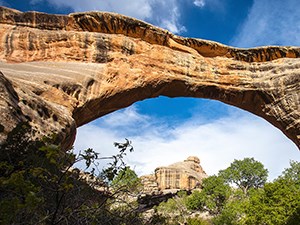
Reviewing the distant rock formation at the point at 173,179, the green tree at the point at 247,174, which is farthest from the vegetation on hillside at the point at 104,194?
the distant rock formation at the point at 173,179

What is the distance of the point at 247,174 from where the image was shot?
133 ft

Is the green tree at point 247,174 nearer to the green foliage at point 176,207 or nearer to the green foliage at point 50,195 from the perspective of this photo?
the green foliage at point 176,207

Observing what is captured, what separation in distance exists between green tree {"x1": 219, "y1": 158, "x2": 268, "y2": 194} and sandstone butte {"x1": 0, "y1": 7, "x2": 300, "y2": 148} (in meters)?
23.2

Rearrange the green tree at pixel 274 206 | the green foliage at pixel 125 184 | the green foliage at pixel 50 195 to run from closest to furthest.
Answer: the green foliage at pixel 50 195
the green foliage at pixel 125 184
the green tree at pixel 274 206

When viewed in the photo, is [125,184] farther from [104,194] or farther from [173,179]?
[173,179]

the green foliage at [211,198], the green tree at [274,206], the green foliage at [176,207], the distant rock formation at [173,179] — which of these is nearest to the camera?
the green tree at [274,206]

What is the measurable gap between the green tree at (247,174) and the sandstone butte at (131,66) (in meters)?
23.2

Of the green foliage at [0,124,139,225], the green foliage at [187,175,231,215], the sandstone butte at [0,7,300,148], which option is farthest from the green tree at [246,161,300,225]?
the green foliage at [0,124,139,225]

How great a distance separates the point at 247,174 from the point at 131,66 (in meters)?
29.4

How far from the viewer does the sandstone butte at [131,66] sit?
48.0 feet

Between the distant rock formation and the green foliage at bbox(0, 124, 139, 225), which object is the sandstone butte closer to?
the green foliage at bbox(0, 124, 139, 225)

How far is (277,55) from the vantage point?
19281 millimetres

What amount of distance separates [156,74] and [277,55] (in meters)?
7.85

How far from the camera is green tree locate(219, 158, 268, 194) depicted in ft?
132
